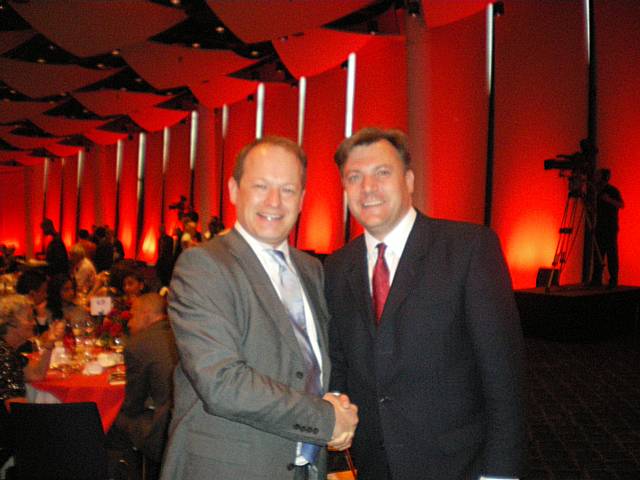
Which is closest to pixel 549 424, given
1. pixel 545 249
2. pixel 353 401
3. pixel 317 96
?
pixel 353 401

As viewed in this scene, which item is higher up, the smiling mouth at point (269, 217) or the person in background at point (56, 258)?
the smiling mouth at point (269, 217)

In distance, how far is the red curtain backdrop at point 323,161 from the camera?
12.8 meters

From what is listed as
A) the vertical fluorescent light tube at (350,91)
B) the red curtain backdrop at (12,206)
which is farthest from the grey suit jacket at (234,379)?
the red curtain backdrop at (12,206)

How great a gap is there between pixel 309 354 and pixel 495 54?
8.93m

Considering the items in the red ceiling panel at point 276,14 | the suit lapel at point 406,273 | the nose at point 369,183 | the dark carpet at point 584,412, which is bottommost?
the dark carpet at point 584,412

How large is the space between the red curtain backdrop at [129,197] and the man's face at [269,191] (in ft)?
70.6

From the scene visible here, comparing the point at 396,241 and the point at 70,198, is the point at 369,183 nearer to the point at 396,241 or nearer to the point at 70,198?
the point at 396,241

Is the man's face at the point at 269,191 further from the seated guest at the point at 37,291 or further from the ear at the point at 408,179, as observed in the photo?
the seated guest at the point at 37,291

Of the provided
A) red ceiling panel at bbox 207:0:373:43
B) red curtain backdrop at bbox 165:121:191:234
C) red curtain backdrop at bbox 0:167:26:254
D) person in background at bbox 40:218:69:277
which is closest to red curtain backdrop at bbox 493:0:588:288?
red ceiling panel at bbox 207:0:373:43

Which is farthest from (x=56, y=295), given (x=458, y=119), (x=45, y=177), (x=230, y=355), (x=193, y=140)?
(x=45, y=177)

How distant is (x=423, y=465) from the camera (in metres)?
1.69

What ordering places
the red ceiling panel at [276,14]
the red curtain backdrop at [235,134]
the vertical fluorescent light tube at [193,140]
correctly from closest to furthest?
1. the red ceiling panel at [276,14]
2. the red curtain backdrop at [235,134]
3. the vertical fluorescent light tube at [193,140]

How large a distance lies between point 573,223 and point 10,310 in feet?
23.0

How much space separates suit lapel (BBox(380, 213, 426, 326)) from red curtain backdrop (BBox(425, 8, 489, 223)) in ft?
26.0
